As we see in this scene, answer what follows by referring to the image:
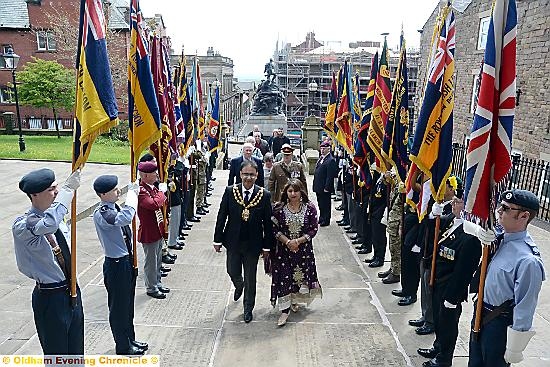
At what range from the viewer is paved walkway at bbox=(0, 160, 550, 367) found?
15.8ft

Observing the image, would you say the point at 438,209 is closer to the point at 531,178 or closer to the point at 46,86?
the point at 531,178

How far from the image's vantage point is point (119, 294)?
4.54 meters

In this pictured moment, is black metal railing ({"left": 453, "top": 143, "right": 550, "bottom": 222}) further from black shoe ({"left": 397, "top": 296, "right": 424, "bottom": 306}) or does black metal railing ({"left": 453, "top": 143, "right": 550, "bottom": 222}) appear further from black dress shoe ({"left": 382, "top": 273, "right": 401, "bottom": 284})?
black shoe ({"left": 397, "top": 296, "right": 424, "bottom": 306})

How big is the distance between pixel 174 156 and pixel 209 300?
2964 millimetres

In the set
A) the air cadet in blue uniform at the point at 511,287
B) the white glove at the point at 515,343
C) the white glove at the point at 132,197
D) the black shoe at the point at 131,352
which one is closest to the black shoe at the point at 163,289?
the black shoe at the point at 131,352

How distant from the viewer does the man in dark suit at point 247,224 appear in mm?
5453

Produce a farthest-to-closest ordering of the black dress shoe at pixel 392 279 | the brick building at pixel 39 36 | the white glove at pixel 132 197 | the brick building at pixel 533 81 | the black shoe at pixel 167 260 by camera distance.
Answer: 1. the brick building at pixel 39 36
2. the brick building at pixel 533 81
3. the black shoe at pixel 167 260
4. the black dress shoe at pixel 392 279
5. the white glove at pixel 132 197

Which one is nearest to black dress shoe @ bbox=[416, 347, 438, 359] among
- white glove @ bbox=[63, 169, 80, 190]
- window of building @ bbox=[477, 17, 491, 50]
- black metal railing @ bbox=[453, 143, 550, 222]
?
white glove @ bbox=[63, 169, 80, 190]

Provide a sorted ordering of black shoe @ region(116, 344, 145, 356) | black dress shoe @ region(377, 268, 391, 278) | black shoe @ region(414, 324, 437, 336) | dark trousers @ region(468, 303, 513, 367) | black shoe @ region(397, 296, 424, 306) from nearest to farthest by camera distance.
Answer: dark trousers @ region(468, 303, 513, 367) < black shoe @ region(116, 344, 145, 356) < black shoe @ region(414, 324, 437, 336) < black shoe @ region(397, 296, 424, 306) < black dress shoe @ region(377, 268, 391, 278)

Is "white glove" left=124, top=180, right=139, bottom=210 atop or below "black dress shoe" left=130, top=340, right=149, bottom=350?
atop

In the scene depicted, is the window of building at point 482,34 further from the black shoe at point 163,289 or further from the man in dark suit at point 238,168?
the black shoe at point 163,289

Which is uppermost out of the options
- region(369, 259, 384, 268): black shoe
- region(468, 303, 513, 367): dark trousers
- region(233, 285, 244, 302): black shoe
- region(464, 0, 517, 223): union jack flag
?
region(464, 0, 517, 223): union jack flag

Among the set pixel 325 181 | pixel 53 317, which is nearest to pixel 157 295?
pixel 53 317

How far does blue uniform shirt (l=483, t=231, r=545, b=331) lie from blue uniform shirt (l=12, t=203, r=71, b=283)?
3.38 m
